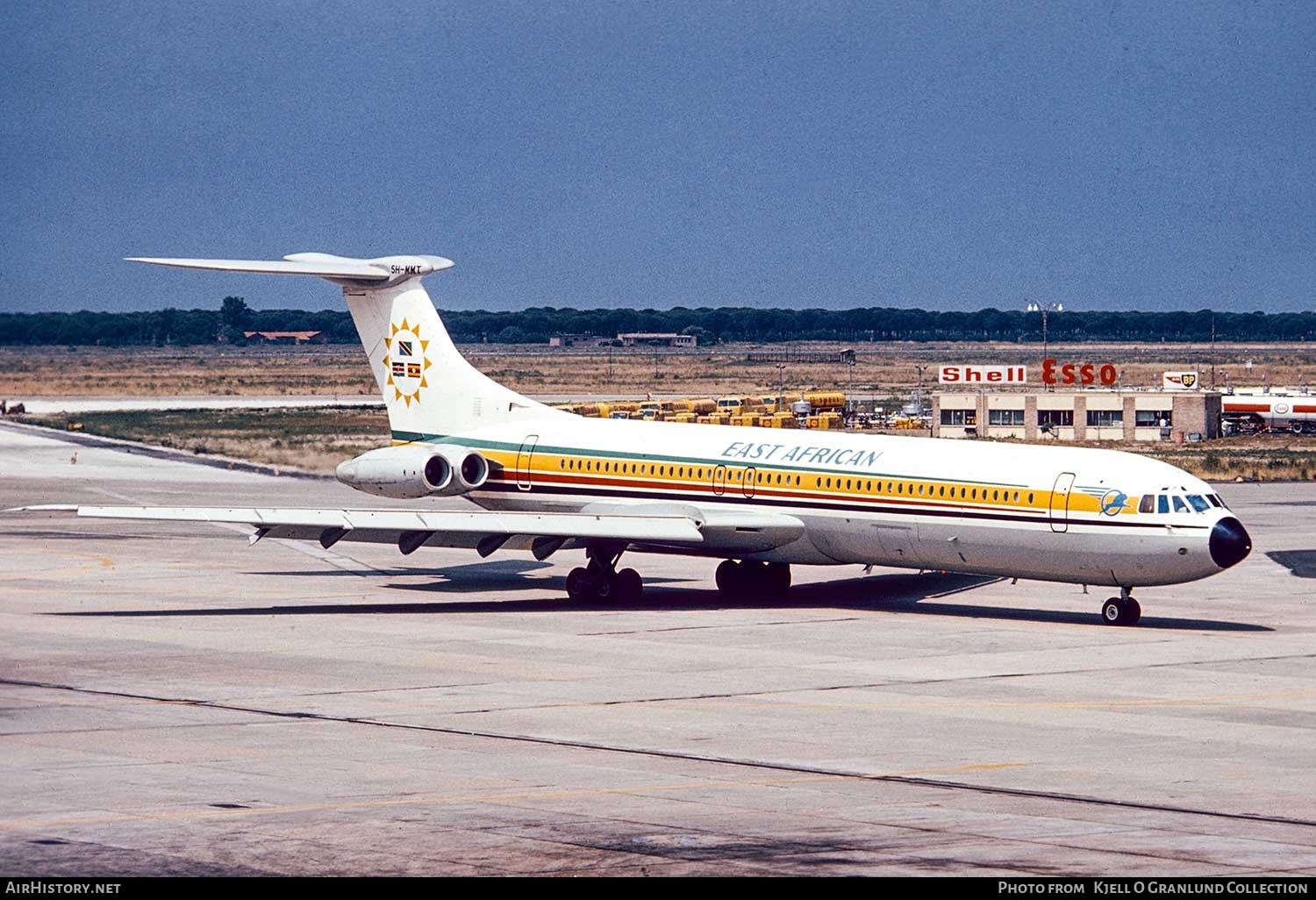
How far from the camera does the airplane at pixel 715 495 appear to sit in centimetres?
3316

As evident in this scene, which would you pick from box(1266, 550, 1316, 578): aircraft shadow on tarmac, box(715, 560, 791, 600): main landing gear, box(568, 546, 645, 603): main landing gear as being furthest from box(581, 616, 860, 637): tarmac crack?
box(1266, 550, 1316, 578): aircraft shadow on tarmac

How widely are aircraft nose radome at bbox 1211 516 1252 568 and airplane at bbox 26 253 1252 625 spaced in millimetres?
34

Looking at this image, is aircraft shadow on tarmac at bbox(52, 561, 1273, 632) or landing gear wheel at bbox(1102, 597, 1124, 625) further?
aircraft shadow on tarmac at bbox(52, 561, 1273, 632)

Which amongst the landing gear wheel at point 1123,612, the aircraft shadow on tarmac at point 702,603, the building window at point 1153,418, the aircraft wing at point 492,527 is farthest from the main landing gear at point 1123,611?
the building window at point 1153,418

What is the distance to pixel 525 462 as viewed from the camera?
40000 mm

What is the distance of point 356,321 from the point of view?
42438 mm

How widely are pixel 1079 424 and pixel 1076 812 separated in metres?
88.7

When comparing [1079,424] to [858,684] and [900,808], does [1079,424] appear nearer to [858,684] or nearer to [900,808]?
[858,684]

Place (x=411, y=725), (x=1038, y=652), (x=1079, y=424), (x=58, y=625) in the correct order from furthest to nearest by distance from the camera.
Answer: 1. (x=1079, y=424)
2. (x=58, y=625)
3. (x=1038, y=652)
4. (x=411, y=725)

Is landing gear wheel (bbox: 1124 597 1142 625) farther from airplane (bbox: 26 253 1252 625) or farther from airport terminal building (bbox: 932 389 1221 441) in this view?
airport terminal building (bbox: 932 389 1221 441)

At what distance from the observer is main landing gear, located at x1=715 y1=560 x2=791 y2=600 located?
38.4 m

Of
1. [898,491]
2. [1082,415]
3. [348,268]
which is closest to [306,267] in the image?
[348,268]

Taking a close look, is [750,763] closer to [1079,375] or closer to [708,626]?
[708,626]

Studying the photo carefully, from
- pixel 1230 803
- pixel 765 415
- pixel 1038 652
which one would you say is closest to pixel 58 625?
pixel 1038 652
